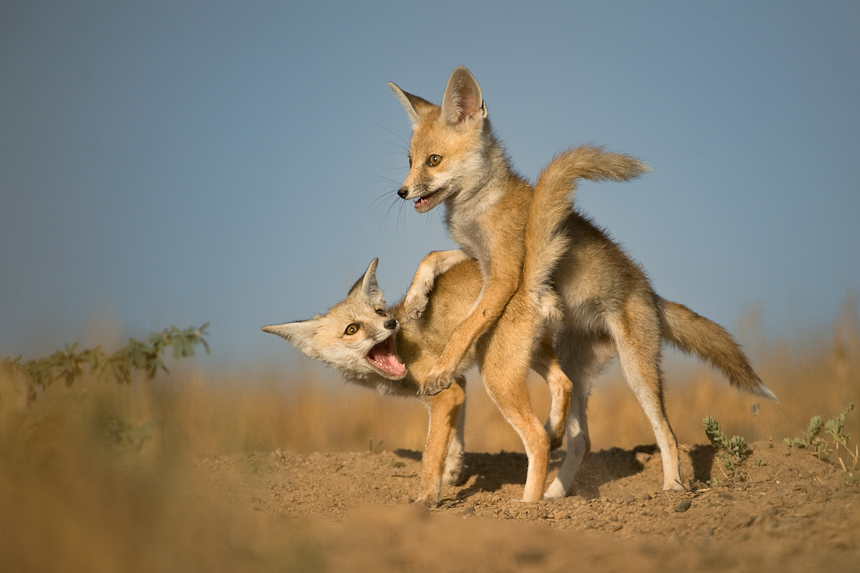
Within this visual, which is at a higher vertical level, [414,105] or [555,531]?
[414,105]

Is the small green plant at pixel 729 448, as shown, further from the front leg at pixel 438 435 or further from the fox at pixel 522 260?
the front leg at pixel 438 435

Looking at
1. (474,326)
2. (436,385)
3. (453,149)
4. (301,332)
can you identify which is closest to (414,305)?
(474,326)

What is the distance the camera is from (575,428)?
586 centimetres

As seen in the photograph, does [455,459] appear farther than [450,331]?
Yes

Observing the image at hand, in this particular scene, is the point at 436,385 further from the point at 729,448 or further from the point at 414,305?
the point at 729,448

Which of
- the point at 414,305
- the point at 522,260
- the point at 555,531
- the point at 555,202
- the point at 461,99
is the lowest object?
the point at 555,531

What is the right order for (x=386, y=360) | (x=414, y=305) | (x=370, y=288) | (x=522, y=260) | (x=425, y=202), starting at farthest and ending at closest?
(x=370, y=288)
(x=386, y=360)
(x=414, y=305)
(x=425, y=202)
(x=522, y=260)

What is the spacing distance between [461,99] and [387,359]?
226 cm

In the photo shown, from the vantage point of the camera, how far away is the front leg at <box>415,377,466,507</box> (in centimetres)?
519

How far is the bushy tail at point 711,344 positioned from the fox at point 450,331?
123 centimetres

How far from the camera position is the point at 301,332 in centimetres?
590

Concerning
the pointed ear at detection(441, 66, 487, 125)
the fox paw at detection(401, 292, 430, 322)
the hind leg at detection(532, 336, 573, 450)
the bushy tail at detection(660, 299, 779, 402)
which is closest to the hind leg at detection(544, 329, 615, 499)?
the hind leg at detection(532, 336, 573, 450)

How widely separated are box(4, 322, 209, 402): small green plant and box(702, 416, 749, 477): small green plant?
4.48 meters

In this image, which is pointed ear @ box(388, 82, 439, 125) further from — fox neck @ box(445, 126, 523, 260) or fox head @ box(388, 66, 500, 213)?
fox neck @ box(445, 126, 523, 260)
